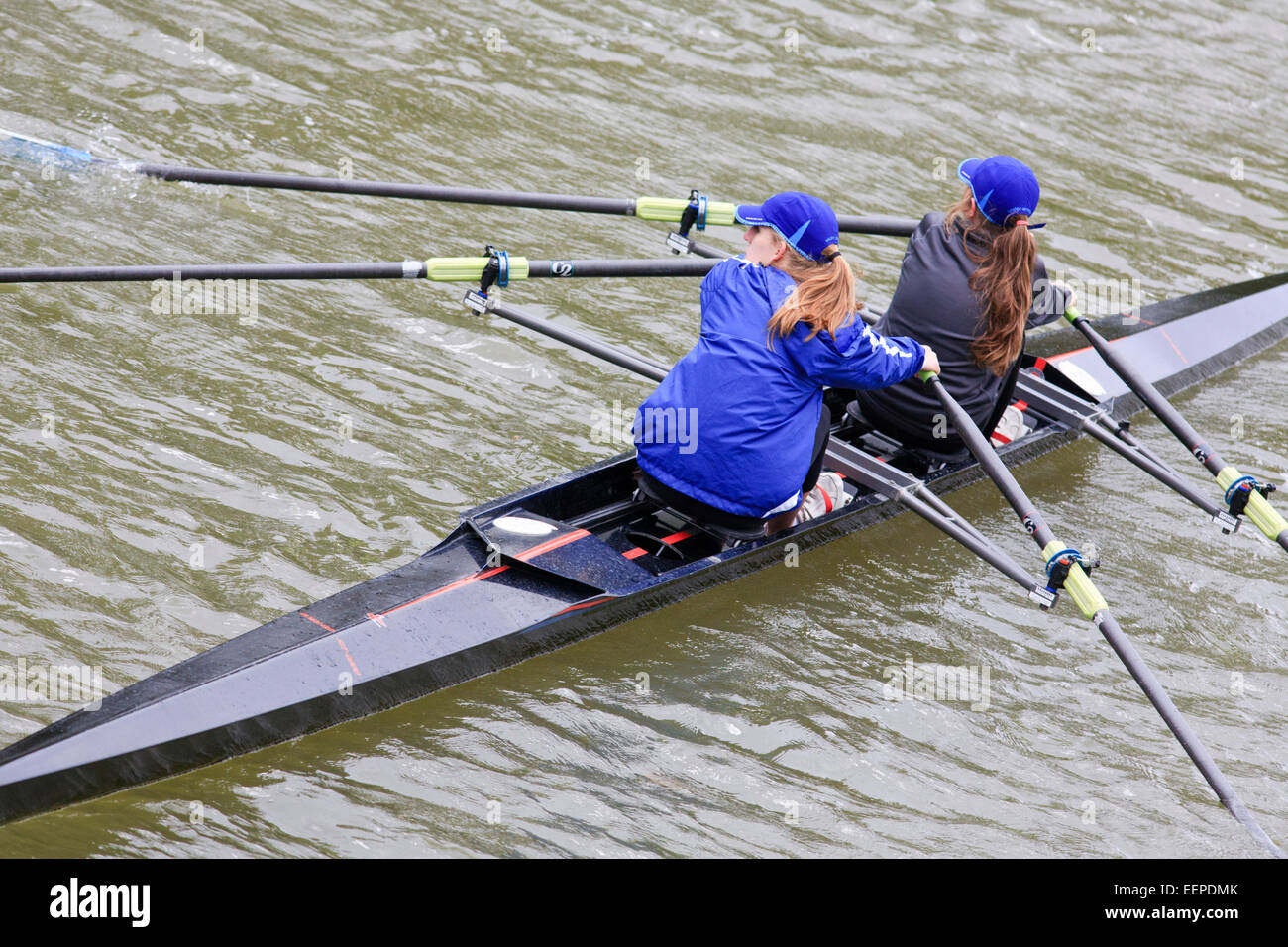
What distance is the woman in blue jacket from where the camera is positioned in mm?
5258

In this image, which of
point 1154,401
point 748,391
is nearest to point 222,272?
point 748,391

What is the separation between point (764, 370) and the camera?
538cm

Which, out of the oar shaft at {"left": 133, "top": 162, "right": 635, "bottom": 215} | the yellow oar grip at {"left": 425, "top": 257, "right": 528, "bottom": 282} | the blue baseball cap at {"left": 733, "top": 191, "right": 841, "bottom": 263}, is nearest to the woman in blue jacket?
the blue baseball cap at {"left": 733, "top": 191, "right": 841, "bottom": 263}

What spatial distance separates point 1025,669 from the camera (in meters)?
6.00

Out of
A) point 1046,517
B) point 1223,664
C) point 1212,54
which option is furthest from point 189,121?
point 1212,54

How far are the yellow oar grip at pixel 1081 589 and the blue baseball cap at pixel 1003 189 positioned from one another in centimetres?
163

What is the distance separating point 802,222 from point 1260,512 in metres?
2.79

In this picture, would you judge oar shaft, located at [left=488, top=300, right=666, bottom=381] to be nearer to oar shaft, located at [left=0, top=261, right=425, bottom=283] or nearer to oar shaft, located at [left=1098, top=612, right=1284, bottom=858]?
oar shaft, located at [left=0, top=261, right=425, bottom=283]

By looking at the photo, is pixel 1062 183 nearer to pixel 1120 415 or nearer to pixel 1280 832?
pixel 1120 415

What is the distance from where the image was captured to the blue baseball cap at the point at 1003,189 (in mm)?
5941

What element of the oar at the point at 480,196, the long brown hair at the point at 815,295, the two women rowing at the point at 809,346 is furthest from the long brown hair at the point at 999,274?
the long brown hair at the point at 815,295

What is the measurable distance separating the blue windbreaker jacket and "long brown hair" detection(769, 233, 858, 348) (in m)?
0.04

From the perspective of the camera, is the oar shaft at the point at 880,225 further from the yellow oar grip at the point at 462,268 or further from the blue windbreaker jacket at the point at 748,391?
the yellow oar grip at the point at 462,268
